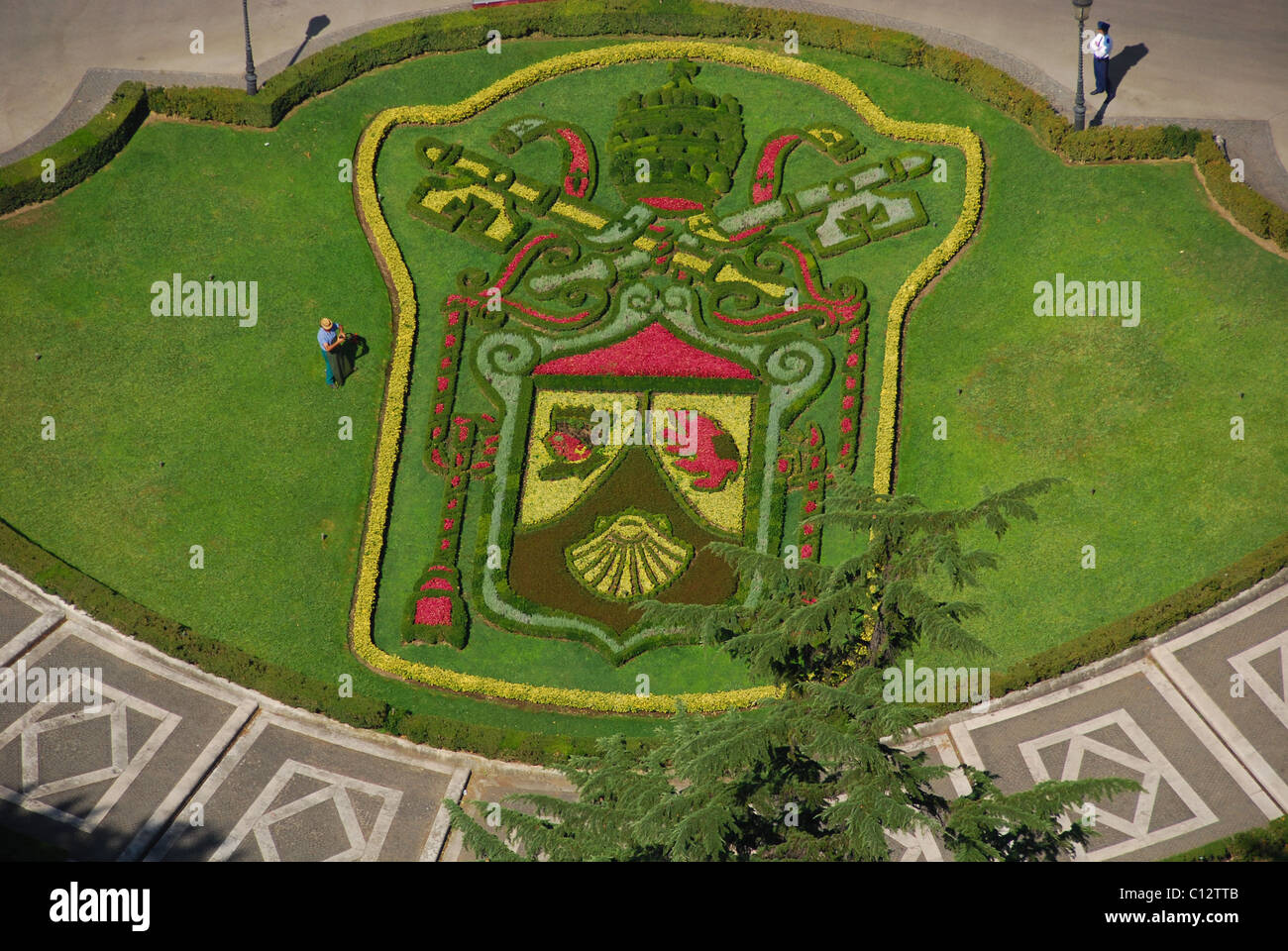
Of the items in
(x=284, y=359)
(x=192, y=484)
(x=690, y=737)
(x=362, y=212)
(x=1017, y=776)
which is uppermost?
(x=362, y=212)

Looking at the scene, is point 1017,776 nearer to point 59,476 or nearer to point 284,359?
point 284,359

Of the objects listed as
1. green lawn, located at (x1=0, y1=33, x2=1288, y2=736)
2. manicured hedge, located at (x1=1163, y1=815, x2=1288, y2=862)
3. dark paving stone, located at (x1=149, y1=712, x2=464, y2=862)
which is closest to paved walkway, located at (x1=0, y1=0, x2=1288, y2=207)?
green lawn, located at (x1=0, y1=33, x2=1288, y2=736)

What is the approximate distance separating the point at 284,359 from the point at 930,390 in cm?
1718

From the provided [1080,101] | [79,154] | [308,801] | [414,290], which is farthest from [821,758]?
[79,154]

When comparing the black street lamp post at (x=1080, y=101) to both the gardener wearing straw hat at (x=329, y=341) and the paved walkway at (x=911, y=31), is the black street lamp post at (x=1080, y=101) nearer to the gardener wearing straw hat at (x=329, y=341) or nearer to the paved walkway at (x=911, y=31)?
the paved walkway at (x=911, y=31)

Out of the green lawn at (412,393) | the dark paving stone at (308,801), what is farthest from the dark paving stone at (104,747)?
the green lawn at (412,393)

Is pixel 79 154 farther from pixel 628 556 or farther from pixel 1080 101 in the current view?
pixel 1080 101

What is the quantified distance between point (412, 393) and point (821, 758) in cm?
1787

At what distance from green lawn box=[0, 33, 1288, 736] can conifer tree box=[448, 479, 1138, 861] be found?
8.01 metres

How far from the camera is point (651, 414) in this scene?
143 feet

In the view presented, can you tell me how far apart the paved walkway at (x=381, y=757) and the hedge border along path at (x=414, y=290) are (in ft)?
6.50

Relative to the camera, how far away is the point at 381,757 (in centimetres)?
3866

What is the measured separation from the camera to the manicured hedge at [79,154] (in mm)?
46781

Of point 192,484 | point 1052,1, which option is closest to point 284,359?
point 192,484
